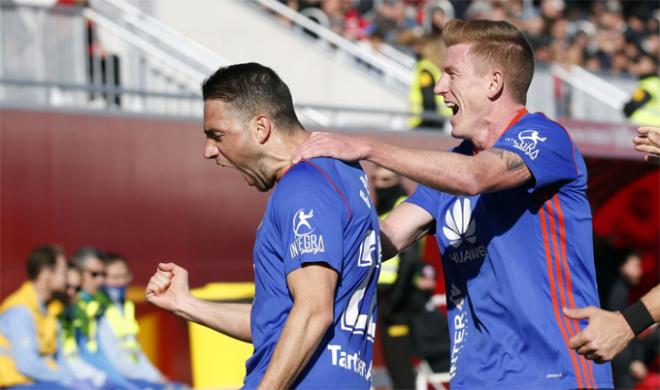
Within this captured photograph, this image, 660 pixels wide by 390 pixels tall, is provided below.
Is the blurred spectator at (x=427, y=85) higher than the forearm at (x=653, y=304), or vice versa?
the blurred spectator at (x=427, y=85)

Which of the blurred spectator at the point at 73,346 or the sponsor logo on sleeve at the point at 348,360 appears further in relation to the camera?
the blurred spectator at the point at 73,346

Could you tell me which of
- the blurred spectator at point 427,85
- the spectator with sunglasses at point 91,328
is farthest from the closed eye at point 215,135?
the blurred spectator at point 427,85

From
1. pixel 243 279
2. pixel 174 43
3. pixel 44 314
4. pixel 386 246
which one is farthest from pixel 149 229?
pixel 386 246

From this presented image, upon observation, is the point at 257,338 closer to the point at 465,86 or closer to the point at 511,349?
the point at 511,349

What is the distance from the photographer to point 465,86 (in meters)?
4.59

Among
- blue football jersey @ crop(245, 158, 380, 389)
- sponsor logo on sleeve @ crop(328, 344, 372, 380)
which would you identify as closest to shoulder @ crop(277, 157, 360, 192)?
blue football jersey @ crop(245, 158, 380, 389)

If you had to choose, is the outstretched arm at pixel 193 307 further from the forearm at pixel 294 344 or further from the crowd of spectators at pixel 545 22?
the crowd of spectators at pixel 545 22

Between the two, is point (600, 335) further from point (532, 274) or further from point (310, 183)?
point (310, 183)

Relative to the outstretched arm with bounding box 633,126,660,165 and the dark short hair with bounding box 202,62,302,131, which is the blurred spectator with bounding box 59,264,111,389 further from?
the outstretched arm with bounding box 633,126,660,165

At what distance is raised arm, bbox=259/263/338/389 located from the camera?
3859 millimetres

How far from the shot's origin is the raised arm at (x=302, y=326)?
152 inches

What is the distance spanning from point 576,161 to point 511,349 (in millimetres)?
731

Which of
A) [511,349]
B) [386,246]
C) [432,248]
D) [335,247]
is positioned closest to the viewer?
[335,247]

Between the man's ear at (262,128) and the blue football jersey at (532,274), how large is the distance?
0.81 meters
